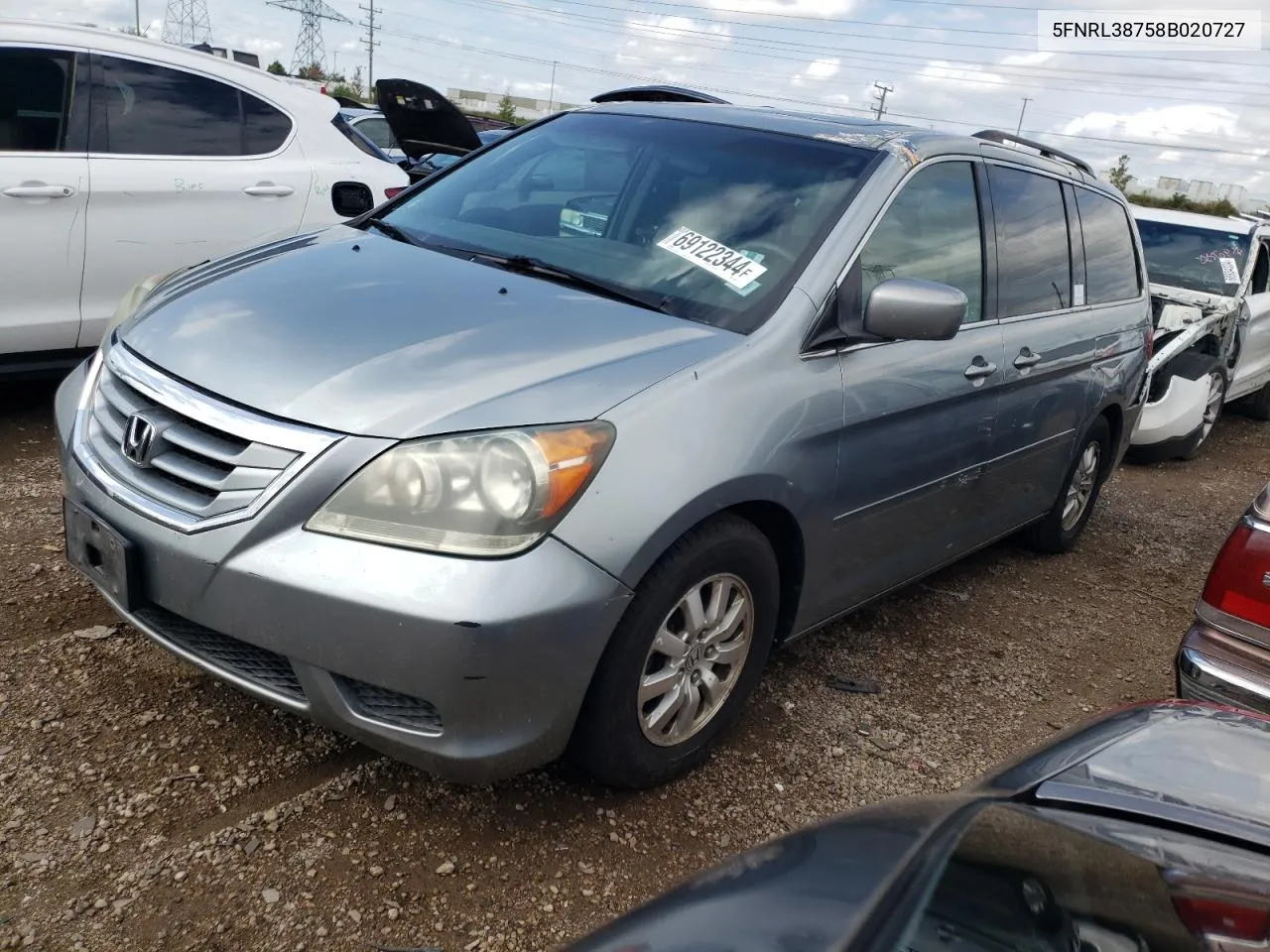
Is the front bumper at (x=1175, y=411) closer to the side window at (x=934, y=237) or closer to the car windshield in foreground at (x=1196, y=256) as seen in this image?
the car windshield in foreground at (x=1196, y=256)

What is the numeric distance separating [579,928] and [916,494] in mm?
1736

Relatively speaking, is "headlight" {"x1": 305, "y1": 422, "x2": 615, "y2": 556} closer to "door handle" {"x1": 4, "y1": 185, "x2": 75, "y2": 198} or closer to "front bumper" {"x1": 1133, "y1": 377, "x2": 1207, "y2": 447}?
"door handle" {"x1": 4, "y1": 185, "x2": 75, "y2": 198}

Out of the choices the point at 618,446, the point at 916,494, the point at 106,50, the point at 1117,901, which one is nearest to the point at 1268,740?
the point at 1117,901

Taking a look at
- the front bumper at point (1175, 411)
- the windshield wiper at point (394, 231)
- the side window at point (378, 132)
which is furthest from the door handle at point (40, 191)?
the side window at point (378, 132)

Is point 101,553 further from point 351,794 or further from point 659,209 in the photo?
point 659,209

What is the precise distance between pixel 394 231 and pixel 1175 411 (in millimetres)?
6038

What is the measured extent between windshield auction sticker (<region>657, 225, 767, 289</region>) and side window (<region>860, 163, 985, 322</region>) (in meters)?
0.35

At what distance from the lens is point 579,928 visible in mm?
2275

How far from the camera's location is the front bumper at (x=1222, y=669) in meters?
2.74

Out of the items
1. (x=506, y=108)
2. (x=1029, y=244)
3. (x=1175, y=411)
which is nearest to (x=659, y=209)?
(x=1029, y=244)

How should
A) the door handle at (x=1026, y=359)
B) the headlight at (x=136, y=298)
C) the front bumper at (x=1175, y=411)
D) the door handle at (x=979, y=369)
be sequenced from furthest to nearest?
the front bumper at (x=1175, y=411) → the door handle at (x=1026, y=359) → the door handle at (x=979, y=369) → the headlight at (x=136, y=298)

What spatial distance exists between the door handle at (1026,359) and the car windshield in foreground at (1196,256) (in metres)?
5.37

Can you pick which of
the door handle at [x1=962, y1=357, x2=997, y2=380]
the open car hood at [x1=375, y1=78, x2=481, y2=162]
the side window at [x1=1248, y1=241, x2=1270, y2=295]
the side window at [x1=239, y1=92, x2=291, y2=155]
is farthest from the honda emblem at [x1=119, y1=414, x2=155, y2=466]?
the side window at [x1=1248, y1=241, x2=1270, y2=295]

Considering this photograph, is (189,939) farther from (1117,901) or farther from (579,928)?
(1117,901)
